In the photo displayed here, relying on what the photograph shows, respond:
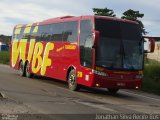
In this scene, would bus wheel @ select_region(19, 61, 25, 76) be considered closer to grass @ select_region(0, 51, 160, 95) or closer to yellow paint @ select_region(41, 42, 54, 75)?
yellow paint @ select_region(41, 42, 54, 75)

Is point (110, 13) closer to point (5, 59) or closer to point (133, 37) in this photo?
point (5, 59)

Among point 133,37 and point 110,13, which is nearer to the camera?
point 133,37

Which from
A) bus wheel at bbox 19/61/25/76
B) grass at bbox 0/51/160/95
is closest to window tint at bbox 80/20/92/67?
grass at bbox 0/51/160/95

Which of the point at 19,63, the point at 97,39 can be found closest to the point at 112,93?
the point at 97,39

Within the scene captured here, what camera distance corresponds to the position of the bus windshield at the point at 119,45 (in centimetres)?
1892

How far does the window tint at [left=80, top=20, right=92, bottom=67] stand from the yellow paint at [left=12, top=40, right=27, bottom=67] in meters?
9.00

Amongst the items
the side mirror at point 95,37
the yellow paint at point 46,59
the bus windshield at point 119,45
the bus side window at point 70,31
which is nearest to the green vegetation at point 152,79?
the yellow paint at point 46,59

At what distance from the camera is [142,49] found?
19.8 m

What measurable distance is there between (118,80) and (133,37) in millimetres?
1969

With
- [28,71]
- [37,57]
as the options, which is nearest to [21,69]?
[28,71]

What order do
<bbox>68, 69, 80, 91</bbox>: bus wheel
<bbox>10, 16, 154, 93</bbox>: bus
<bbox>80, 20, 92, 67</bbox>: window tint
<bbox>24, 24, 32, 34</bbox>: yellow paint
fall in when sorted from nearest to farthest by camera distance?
<bbox>10, 16, 154, 93</bbox>: bus
<bbox>80, 20, 92, 67</bbox>: window tint
<bbox>68, 69, 80, 91</bbox>: bus wheel
<bbox>24, 24, 32, 34</bbox>: yellow paint

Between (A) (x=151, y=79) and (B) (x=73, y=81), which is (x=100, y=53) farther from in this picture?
(A) (x=151, y=79)

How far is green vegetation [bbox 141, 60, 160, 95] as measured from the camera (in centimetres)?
2597

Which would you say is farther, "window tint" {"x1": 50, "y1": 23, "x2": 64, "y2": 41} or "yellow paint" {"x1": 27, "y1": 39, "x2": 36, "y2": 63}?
"yellow paint" {"x1": 27, "y1": 39, "x2": 36, "y2": 63}
